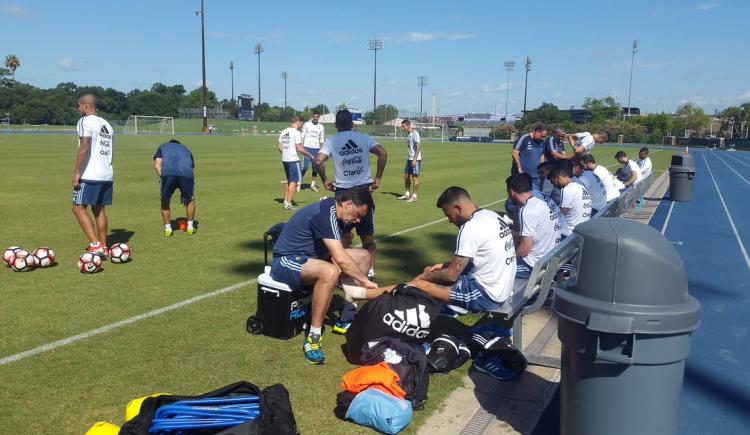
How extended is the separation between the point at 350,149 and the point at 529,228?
7.95 feet

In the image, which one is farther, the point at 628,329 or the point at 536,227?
the point at 536,227

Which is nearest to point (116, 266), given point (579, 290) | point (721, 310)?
point (579, 290)

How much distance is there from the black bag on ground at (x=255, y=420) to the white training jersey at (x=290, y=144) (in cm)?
927

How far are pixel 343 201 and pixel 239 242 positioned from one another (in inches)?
170

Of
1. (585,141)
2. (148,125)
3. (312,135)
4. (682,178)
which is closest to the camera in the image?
(585,141)

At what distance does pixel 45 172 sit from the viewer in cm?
1798

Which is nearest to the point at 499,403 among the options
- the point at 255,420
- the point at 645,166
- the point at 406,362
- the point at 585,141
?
the point at 406,362

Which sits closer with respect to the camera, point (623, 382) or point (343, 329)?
point (623, 382)

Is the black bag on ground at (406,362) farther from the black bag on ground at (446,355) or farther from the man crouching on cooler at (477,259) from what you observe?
the man crouching on cooler at (477,259)

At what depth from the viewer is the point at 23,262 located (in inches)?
261

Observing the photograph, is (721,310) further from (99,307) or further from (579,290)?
(99,307)

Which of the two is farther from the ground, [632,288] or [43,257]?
[632,288]

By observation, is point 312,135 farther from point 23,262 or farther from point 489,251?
point 489,251

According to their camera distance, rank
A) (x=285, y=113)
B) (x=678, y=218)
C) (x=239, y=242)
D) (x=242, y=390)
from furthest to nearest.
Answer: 1. (x=285, y=113)
2. (x=678, y=218)
3. (x=239, y=242)
4. (x=242, y=390)
